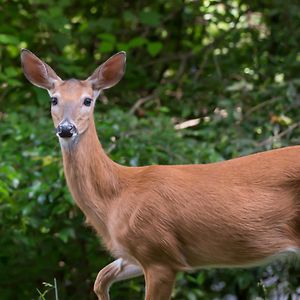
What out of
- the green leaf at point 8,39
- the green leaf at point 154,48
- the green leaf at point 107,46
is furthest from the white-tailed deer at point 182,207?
the green leaf at point 154,48

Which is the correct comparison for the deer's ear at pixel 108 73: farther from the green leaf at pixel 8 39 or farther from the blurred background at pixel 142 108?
the green leaf at pixel 8 39

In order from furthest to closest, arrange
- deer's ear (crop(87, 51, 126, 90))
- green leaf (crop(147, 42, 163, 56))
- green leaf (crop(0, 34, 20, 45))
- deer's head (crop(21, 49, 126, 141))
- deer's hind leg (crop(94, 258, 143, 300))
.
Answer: green leaf (crop(147, 42, 163, 56)), green leaf (crop(0, 34, 20, 45)), deer's ear (crop(87, 51, 126, 90)), deer's hind leg (crop(94, 258, 143, 300)), deer's head (crop(21, 49, 126, 141))

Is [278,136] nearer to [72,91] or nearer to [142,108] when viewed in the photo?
[142,108]

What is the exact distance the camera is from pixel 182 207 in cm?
494

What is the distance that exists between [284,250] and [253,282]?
192cm

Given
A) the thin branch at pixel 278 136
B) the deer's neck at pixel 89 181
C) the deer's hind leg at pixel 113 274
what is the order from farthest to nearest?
the thin branch at pixel 278 136 → the deer's hind leg at pixel 113 274 → the deer's neck at pixel 89 181

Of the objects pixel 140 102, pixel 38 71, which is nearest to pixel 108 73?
pixel 38 71

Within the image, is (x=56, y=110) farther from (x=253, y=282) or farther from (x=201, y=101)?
(x=201, y=101)

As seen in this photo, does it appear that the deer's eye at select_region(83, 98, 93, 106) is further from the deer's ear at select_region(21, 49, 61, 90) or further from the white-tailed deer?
the deer's ear at select_region(21, 49, 61, 90)

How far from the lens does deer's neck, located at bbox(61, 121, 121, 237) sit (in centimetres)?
506

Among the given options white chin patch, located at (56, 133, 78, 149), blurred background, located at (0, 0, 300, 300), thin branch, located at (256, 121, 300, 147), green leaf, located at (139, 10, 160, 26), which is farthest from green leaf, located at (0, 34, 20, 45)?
white chin patch, located at (56, 133, 78, 149)

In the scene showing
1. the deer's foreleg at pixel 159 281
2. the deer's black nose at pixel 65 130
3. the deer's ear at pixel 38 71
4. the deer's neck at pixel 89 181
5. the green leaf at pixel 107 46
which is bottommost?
the green leaf at pixel 107 46

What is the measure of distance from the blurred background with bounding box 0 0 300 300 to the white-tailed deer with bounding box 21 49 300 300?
0.76 m

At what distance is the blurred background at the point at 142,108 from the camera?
6742mm
